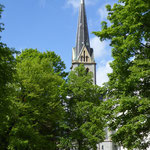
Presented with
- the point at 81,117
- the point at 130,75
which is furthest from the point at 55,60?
the point at 130,75

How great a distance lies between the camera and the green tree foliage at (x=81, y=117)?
72.4 ft

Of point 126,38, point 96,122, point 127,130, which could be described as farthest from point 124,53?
point 96,122

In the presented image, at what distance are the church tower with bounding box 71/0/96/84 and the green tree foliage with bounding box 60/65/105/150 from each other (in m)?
30.3

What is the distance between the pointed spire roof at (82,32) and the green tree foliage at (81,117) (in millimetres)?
33241

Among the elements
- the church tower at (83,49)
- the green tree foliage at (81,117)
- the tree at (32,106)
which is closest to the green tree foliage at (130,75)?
the tree at (32,106)

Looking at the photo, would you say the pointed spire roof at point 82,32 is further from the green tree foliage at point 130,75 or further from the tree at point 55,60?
the green tree foliage at point 130,75

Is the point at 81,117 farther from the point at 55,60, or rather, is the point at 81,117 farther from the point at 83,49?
the point at 83,49

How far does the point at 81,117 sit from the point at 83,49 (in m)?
36.5

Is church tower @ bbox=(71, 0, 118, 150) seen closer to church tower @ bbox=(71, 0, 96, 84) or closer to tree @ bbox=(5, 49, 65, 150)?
church tower @ bbox=(71, 0, 96, 84)

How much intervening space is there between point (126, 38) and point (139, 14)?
149cm

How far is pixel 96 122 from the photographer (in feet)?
74.9

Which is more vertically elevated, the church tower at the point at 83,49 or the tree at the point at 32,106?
the church tower at the point at 83,49

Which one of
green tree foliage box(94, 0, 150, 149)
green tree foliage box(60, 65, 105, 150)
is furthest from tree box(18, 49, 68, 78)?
green tree foliage box(94, 0, 150, 149)

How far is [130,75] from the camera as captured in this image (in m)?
13.1
